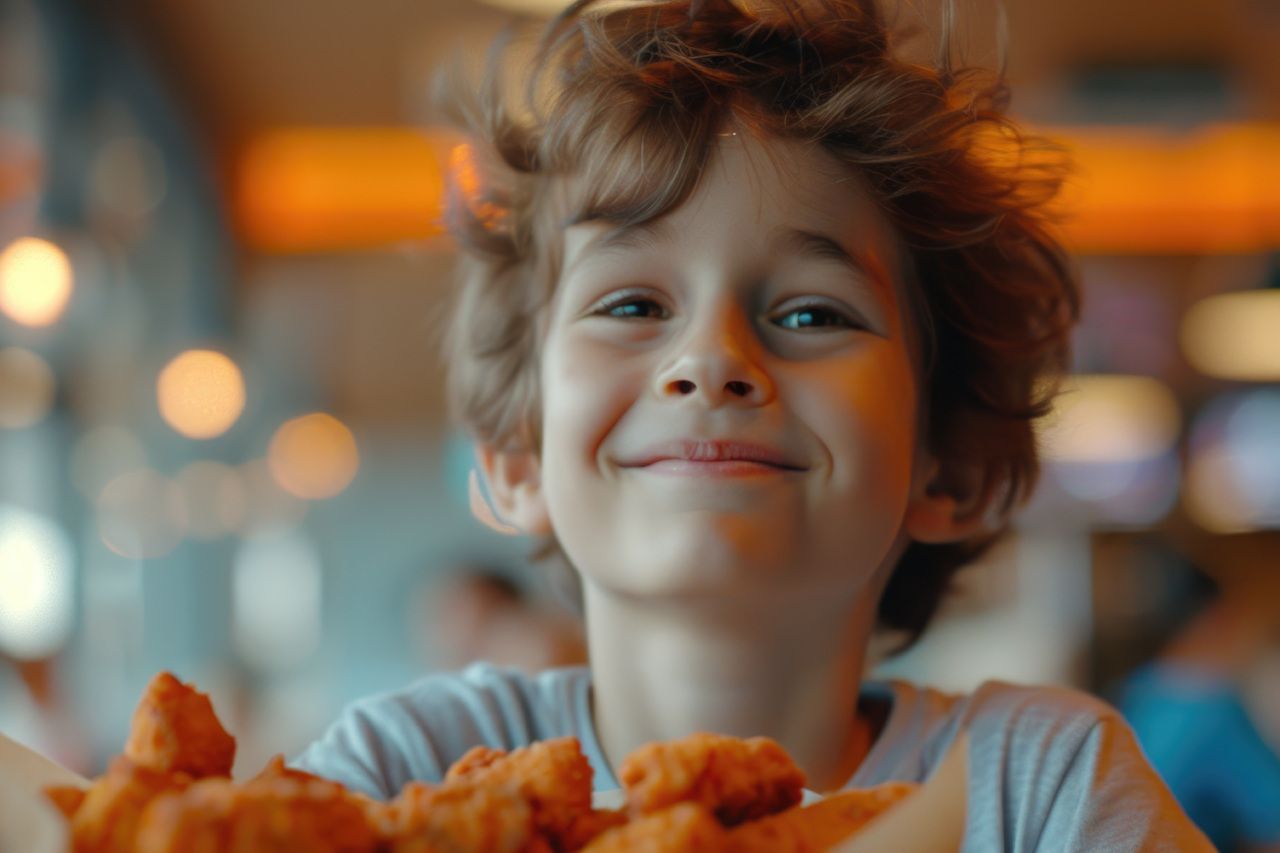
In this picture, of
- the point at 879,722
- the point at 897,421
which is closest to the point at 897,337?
the point at 897,421

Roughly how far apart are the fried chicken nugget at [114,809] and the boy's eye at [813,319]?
1.78 ft

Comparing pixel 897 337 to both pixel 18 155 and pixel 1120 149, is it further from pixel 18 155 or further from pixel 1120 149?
pixel 1120 149

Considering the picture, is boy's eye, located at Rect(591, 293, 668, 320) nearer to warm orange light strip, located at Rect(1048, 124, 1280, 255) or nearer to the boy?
the boy

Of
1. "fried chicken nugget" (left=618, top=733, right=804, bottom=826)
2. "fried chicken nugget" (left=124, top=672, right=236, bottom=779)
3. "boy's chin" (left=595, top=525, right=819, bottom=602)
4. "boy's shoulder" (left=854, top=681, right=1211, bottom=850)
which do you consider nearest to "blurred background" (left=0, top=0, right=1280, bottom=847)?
"boy's shoulder" (left=854, top=681, right=1211, bottom=850)

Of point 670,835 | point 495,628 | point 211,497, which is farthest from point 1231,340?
point 670,835

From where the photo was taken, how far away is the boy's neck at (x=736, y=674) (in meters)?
0.94

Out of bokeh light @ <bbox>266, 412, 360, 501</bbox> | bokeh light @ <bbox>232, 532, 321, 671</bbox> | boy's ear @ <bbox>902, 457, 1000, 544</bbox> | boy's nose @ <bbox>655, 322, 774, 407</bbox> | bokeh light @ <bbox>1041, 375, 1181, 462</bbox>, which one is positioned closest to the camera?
boy's nose @ <bbox>655, 322, 774, 407</bbox>

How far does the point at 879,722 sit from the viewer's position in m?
1.15

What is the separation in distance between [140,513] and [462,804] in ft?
20.8

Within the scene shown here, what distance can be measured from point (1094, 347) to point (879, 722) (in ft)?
24.6

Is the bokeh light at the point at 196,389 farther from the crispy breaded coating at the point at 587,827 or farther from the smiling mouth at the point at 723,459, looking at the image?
the crispy breaded coating at the point at 587,827

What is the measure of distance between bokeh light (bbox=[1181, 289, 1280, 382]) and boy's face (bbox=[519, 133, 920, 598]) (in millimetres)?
7564

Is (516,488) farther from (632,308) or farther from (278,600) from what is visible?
(278,600)

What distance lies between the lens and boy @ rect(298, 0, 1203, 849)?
2.94ft
